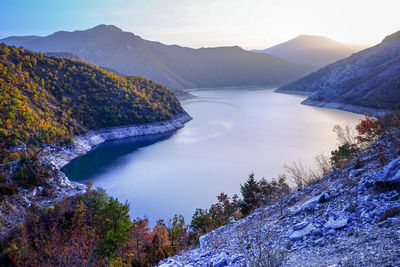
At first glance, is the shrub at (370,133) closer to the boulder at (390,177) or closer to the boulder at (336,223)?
the boulder at (390,177)

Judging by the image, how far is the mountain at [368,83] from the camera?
62.7 m

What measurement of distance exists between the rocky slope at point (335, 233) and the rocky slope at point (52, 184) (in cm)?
1344

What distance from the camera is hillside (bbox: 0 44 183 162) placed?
3481 centimetres

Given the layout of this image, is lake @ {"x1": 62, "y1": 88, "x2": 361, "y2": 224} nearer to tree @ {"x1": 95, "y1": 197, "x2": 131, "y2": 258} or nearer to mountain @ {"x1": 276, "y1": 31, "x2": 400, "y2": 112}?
tree @ {"x1": 95, "y1": 197, "x2": 131, "y2": 258}

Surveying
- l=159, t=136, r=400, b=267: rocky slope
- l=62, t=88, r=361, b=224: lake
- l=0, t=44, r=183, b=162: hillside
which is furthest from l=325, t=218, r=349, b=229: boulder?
l=0, t=44, r=183, b=162: hillside

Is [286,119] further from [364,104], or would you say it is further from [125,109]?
[125,109]

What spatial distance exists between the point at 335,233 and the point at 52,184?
22036 millimetres

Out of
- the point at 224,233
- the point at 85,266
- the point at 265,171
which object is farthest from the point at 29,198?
the point at 265,171

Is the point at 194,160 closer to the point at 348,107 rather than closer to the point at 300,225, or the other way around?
the point at 300,225

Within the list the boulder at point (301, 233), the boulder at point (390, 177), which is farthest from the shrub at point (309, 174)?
the boulder at point (301, 233)

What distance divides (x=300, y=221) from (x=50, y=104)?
4732 cm

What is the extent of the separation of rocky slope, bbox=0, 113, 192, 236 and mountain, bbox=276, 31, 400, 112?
5585cm

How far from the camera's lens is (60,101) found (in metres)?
48.7

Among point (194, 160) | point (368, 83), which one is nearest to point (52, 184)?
point (194, 160)
